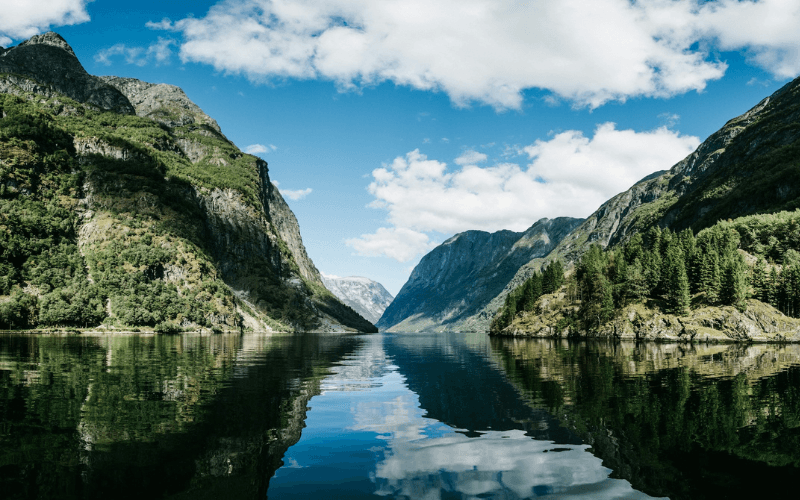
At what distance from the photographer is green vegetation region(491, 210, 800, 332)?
132 m

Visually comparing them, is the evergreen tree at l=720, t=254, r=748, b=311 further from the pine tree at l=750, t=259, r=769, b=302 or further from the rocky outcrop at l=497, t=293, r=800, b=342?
the pine tree at l=750, t=259, r=769, b=302

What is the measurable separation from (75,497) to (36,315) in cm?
21368

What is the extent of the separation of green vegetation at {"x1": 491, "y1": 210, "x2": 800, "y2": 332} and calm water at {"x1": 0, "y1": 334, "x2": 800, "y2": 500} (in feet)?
357

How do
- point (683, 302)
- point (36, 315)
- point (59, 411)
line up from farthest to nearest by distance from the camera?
point (36, 315), point (683, 302), point (59, 411)

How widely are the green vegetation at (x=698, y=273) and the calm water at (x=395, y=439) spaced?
108862mm

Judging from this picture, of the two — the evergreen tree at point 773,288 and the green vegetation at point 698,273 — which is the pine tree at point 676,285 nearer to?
the green vegetation at point 698,273

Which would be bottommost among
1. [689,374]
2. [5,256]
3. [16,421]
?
[689,374]

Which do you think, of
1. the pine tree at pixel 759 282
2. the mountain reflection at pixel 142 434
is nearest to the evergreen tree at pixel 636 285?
the pine tree at pixel 759 282

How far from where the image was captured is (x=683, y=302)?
446ft

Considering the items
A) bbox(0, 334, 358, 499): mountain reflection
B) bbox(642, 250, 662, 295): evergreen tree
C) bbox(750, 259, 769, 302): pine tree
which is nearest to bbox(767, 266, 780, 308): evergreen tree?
bbox(750, 259, 769, 302): pine tree

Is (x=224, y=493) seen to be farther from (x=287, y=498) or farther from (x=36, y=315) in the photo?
(x=36, y=315)

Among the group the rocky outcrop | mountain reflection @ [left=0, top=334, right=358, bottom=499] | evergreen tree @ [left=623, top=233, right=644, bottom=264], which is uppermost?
evergreen tree @ [left=623, top=233, right=644, bottom=264]

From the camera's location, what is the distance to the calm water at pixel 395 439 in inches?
650

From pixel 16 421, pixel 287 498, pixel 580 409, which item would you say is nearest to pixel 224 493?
pixel 287 498
